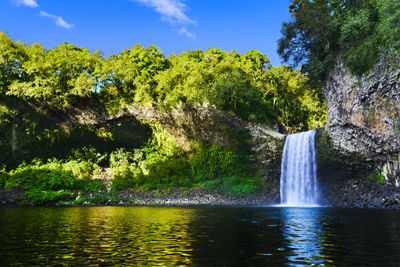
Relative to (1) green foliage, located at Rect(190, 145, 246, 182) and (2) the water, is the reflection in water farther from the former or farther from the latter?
(1) green foliage, located at Rect(190, 145, 246, 182)

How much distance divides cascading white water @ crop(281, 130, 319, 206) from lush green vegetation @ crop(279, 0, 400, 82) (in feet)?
19.0

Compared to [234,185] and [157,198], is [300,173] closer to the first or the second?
[234,185]

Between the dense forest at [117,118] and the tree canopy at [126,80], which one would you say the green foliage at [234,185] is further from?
the tree canopy at [126,80]

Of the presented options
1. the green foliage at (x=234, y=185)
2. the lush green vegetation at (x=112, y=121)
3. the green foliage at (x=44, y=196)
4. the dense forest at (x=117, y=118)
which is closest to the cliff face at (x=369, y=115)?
the dense forest at (x=117, y=118)

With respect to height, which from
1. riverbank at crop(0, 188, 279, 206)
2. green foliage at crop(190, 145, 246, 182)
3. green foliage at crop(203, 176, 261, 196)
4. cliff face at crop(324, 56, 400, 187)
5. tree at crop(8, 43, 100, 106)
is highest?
tree at crop(8, 43, 100, 106)

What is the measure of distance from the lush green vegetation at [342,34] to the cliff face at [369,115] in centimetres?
95

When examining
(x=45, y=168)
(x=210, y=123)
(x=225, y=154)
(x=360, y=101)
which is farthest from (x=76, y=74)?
(x=360, y=101)

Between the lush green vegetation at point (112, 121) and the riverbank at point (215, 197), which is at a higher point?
the lush green vegetation at point (112, 121)

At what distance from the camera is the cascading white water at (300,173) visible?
2517cm

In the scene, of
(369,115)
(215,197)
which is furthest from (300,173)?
(369,115)

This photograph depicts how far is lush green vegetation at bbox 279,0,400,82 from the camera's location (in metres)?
17.8

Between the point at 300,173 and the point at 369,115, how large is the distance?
796 centimetres

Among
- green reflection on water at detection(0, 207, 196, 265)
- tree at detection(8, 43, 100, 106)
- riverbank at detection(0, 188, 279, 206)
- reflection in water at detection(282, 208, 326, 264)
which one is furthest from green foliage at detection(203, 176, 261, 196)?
green reflection on water at detection(0, 207, 196, 265)

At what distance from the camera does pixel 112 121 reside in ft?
108
